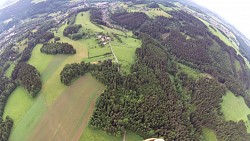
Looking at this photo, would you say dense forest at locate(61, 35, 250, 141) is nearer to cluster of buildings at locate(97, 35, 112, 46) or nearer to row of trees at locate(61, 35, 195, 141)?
row of trees at locate(61, 35, 195, 141)

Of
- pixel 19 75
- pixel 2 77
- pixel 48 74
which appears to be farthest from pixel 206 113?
pixel 2 77

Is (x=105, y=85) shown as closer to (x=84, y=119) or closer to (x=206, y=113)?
(x=84, y=119)

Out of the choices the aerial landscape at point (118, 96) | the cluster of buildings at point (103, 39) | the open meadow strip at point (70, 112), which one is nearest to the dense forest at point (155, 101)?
the aerial landscape at point (118, 96)

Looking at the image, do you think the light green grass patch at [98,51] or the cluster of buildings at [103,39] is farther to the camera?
the cluster of buildings at [103,39]

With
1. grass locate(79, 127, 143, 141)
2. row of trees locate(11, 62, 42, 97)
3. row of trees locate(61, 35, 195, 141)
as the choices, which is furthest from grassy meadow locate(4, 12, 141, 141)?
row of trees locate(61, 35, 195, 141)

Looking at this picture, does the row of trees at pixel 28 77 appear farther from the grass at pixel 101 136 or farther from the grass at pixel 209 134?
the grass at pixel 209 134
